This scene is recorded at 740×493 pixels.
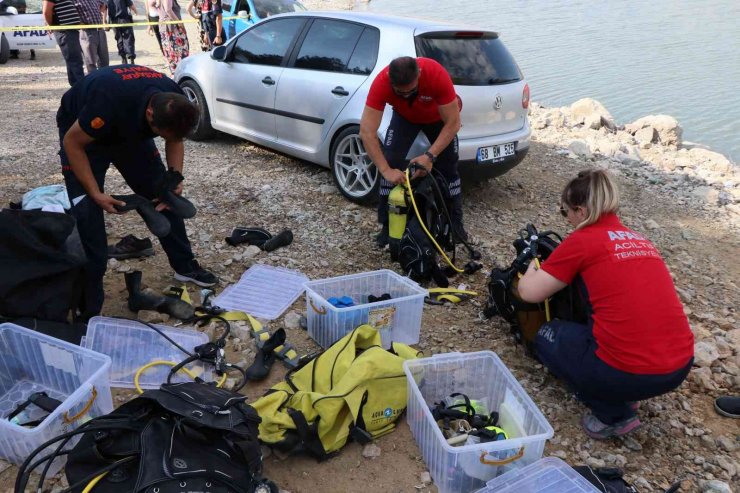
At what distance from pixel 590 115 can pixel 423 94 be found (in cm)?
730

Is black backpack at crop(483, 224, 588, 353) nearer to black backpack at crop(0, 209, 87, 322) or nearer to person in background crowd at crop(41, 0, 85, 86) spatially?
black backpack at crop(0, 209, 87, 322)

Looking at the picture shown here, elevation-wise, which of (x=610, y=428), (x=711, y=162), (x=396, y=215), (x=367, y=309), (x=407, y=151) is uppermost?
(x=407, y=151)

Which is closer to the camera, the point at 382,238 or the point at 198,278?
the point at 198,278

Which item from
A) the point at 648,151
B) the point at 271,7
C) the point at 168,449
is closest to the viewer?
the point at 168,449

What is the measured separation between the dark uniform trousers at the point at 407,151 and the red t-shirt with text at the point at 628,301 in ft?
6.33

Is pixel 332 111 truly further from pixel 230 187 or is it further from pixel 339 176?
pixel 230 187

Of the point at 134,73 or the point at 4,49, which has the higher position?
the point at 134,73

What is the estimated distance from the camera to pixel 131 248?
447 cm

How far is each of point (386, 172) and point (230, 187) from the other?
2.23 m

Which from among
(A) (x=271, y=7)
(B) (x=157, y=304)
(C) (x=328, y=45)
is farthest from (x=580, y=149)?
(A) (x=271, y=7)

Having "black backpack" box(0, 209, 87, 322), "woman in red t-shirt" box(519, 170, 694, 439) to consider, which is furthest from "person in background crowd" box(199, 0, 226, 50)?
"woman in red t-shirt" box(519, 170, 694, 439)

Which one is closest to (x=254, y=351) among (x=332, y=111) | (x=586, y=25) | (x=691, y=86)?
(x=332, y=111)

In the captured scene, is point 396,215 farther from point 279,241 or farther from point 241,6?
point 241,6

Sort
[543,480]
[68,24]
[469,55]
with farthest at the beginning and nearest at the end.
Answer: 1. [68,24]
2. [469,55]
3. [543,480]
